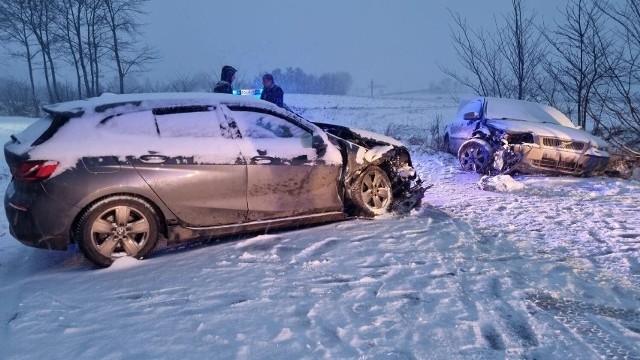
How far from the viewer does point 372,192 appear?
19.8 ft

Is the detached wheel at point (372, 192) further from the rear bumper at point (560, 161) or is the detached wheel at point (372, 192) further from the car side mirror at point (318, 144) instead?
the rear bumper at point (560, 161)

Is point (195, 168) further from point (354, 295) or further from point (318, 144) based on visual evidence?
point (354, 295)

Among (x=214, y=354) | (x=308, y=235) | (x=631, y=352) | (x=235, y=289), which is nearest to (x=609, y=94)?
(x=308, y=235)

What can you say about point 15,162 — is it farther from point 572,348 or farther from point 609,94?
point 609,94

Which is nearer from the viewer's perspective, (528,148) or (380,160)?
Result: (380,160)

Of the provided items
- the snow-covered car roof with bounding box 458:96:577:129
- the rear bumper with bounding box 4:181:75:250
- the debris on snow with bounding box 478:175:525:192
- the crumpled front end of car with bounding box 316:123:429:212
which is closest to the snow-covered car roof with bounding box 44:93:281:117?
the rear bumper with bounding box 4:181:75:250

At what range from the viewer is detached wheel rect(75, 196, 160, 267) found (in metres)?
4.32

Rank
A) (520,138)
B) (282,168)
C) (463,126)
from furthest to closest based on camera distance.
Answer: (463,126) < (520,138) < (282,168)

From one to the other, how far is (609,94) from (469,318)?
8788mm

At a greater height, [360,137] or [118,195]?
[360,137]

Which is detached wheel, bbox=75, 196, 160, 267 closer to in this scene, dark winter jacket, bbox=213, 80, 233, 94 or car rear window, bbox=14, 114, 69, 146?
car rear window, bbox=14, 114, 69, 146

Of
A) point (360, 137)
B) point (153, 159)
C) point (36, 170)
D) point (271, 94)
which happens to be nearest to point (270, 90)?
point (271, 94)

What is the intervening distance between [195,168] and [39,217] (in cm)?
141

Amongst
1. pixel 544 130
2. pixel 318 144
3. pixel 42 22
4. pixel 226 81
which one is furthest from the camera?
pixel 42 22
